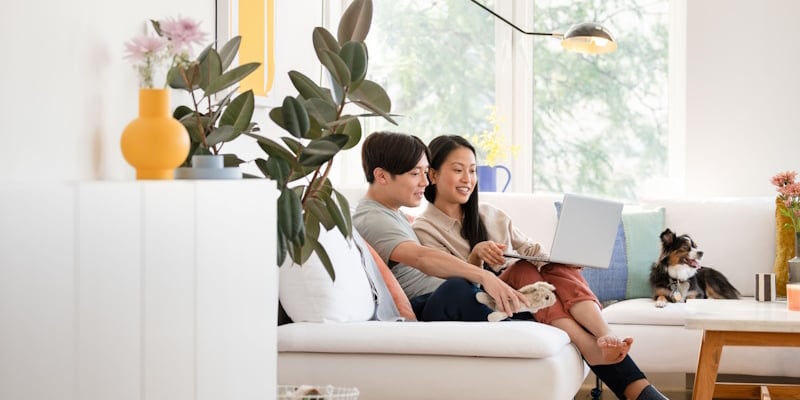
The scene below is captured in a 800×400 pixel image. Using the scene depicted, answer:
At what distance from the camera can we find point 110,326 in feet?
5.20

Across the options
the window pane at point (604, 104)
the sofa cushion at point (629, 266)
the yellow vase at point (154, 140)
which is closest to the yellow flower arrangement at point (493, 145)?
the window pane at point (604, 104)

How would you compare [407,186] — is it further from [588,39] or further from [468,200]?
[588,39]

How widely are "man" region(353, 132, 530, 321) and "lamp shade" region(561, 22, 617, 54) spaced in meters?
1.53

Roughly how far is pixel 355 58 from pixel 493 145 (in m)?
2.78

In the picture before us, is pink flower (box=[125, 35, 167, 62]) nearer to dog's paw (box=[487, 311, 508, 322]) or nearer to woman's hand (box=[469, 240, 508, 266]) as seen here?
dog's paw (box=[487, 311, 508, 322])

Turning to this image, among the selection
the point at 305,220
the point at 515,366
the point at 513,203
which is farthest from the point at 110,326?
the point at 513,203

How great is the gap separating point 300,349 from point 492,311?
65cm

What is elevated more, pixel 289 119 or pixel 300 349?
pixel 289 119

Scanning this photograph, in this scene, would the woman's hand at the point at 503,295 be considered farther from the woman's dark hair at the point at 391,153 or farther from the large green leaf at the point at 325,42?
the large green leaf at the point at 325,42

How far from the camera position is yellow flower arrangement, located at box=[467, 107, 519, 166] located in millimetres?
5199

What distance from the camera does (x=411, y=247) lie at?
3.26m

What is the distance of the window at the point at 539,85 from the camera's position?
18.4 feet

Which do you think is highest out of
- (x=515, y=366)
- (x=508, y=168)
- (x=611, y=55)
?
(x=611, y=55)

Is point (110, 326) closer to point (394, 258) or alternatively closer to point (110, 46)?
point (110, 46)
